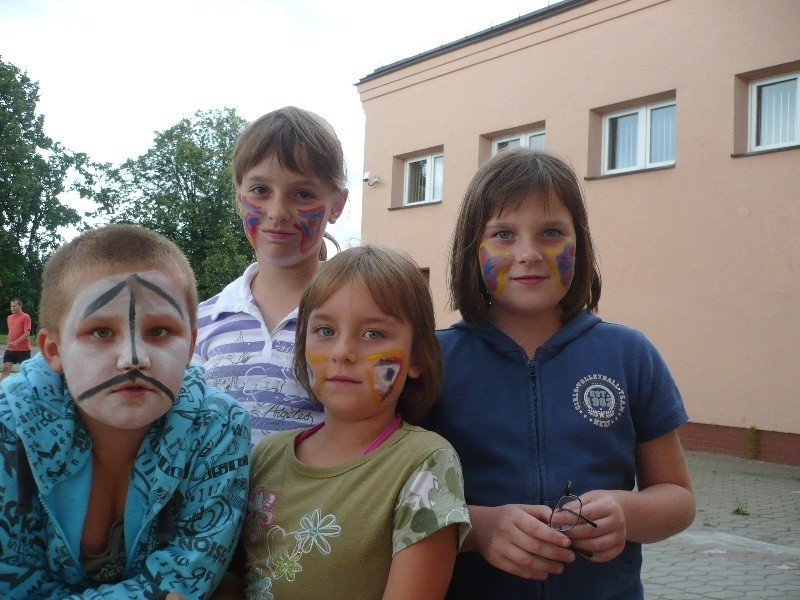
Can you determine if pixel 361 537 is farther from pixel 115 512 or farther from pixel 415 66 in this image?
pixel 415 66

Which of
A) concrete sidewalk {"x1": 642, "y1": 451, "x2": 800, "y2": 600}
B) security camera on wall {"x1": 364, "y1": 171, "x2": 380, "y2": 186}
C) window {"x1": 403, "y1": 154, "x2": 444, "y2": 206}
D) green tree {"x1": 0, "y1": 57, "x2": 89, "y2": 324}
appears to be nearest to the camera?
concrete sidewalk {"x1": 642, "y1": 451, "x2": 800, "y2": 600}

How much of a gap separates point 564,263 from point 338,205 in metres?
0.78

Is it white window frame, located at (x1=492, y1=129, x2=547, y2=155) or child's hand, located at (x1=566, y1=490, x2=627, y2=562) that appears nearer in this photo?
child's hand, located at (x1=566, y1=490, x2=627, y2=562)

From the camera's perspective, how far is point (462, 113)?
38.9ft

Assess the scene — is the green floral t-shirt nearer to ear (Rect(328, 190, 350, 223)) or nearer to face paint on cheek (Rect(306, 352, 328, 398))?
face paint on cheek (Rect(306, 352, 328, 398))

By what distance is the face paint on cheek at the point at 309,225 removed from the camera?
7.38ft

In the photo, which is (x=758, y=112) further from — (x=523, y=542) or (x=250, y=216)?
(x=523, y=542)

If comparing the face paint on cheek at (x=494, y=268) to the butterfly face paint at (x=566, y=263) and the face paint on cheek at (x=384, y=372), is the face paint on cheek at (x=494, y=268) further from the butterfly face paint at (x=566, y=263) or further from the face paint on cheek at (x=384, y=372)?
the face paint on cheek at (x=384, y=372)

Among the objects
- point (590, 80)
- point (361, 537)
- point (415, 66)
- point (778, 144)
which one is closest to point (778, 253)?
point (778, 144)

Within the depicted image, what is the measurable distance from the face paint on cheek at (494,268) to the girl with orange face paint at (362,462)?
0.62 feet

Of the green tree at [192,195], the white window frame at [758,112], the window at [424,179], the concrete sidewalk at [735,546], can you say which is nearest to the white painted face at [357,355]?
the concrete sidewalk at [735,546]

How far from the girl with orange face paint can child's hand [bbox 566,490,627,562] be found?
239 mm

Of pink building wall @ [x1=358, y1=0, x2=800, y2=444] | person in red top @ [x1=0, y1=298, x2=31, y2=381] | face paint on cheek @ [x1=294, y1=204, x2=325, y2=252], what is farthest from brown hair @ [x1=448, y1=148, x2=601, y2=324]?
person in red top @ [x1=0, y1=298, x2=31, y2=381]

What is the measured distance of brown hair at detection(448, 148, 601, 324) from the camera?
6.42 ft
